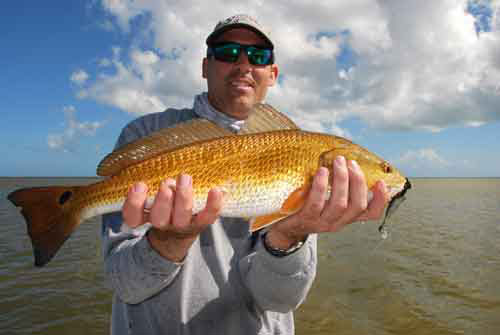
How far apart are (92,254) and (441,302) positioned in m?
12.8

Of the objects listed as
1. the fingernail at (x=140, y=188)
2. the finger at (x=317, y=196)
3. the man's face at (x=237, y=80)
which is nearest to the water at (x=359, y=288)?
the man's face at (x=237, y=80)

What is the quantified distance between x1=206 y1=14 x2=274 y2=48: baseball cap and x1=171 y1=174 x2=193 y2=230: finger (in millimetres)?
2543

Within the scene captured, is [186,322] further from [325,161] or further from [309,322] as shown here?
[309,322]

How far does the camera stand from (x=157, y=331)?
3.20 meters

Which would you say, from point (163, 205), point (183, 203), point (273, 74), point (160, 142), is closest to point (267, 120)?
point (160, 142)

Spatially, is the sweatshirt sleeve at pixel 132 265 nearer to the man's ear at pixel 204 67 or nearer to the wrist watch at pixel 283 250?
the wrist watch at pixel 283 250

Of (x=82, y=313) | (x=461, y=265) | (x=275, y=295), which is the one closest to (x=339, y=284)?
(x=461, y=265)

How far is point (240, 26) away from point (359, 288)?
879 cm

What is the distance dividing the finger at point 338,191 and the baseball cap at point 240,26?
2.33 meters

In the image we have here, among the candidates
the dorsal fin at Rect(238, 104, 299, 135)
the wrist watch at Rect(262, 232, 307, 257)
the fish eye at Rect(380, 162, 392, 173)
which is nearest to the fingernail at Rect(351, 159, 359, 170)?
the fish eye at Rect(380, 162, 392, 173)

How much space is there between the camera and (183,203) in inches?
99.6

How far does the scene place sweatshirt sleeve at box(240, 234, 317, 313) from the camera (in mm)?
2961

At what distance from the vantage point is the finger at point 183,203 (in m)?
2.51

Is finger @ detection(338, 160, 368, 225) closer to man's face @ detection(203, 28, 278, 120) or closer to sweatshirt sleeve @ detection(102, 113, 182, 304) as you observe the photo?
sweatshirt sleeve @ detection(102, 113, 182, 304)
